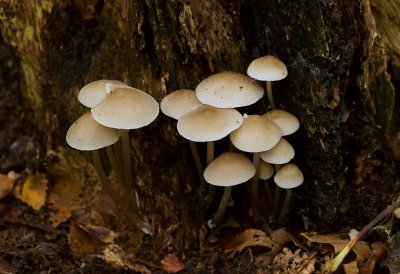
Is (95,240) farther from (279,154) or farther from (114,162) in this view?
(279,154)

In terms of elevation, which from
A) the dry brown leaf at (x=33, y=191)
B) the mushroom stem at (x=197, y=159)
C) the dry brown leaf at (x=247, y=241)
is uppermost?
the mushroom stem at (x=197, y=159)

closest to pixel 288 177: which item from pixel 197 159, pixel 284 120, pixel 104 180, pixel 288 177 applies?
pixel 288 177

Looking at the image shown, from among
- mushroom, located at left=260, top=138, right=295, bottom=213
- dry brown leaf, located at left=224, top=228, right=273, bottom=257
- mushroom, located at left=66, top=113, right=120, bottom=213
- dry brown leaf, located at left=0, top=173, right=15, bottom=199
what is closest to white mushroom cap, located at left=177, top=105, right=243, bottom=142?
mushroom, located at left=260, top=138, right=295, bottom=213

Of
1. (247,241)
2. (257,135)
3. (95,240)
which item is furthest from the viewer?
(95,240)

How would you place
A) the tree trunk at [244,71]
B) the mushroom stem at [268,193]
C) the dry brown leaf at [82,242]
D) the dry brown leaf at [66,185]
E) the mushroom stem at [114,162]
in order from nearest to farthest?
the tree trunk at [244,71] → the mushroom stem at [114,162] → the mushroom stem at [268,193] → the dry brown leaf at [82,242] → the dry brown leaf at [66,185]

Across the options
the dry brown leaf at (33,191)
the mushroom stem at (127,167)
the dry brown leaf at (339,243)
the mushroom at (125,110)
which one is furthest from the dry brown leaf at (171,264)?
the dry brown leaf at (33,191)

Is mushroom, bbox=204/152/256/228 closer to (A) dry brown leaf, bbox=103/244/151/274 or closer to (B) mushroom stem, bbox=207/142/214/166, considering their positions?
(B) mushroom stem, bbox=207/142/214/166

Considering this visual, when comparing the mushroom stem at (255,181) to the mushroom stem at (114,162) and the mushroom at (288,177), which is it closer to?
the mushroom at (288,177)
